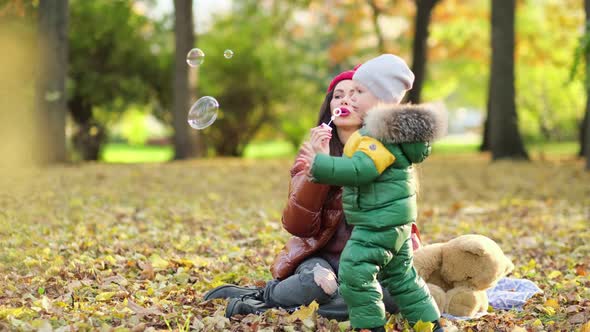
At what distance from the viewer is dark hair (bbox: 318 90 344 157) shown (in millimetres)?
3959

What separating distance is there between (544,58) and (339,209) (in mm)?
18837

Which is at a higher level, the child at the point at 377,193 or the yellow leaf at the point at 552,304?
the child at the point at 377,193

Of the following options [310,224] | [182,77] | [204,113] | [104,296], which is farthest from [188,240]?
[182,77]

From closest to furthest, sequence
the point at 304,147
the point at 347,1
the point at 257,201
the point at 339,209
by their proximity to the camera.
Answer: the point at 304,147 → the point at 339,209 → the point at 257,201 → the point at 347,1

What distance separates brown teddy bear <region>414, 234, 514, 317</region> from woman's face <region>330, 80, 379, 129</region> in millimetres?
971

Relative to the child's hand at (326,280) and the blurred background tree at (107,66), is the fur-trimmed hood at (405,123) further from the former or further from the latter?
the blurred background tree at (107,66)

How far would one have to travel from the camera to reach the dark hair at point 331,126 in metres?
3.96

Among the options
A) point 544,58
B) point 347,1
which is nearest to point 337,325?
point 544,58

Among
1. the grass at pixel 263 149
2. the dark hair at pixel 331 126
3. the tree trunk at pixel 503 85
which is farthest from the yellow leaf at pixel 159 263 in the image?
the grass at pixel 263 149

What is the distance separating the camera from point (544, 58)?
→ 69.2ft

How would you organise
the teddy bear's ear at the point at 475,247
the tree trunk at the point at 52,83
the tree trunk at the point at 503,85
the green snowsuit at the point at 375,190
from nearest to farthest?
1. the green snowsuit at the point at 375,190
2. the teddy bear's ear at the point at 475,247
3. the tree trunk at the point at 52,83
4. the tree trunk at the point at 503,85

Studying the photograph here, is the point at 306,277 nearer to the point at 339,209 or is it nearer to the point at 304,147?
the point at 339,209

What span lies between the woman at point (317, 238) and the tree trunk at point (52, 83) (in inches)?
380

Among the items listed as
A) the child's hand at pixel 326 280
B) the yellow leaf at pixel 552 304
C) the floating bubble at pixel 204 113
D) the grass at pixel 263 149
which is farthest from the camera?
the grass at pixel 263 149
